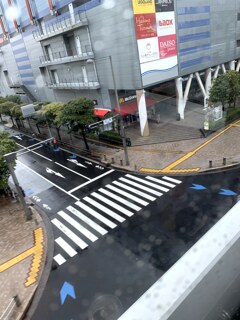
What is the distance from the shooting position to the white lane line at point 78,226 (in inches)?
601

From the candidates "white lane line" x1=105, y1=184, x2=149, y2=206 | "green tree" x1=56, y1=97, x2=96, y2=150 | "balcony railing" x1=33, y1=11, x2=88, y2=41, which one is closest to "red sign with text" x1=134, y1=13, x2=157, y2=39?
"balcony railing" x1=33, y1=11, x2=88, y2=41

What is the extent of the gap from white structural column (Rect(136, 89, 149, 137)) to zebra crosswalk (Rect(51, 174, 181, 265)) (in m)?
9.50

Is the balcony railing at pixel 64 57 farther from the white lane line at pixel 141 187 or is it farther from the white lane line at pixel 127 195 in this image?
the white lane line at pixel 127 195

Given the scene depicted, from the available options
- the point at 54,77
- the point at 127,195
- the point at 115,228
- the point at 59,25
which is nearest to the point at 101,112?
the point at 59,25

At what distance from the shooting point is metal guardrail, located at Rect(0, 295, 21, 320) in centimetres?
1087

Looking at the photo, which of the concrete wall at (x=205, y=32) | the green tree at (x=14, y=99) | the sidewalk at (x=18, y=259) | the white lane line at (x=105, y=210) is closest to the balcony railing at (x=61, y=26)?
the concrete wall at (x=205, y=32)

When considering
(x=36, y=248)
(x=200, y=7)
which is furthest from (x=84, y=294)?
(x=200, y=7)

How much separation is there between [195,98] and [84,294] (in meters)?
35.9

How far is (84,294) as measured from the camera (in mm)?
11625

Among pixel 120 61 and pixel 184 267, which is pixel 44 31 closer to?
pixel 120 61

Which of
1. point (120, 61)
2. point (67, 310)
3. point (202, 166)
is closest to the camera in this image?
point (67, 310)

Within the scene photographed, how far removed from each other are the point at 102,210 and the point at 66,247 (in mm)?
3845

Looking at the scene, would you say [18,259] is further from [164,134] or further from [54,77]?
[54,77]

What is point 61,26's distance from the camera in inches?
1304
